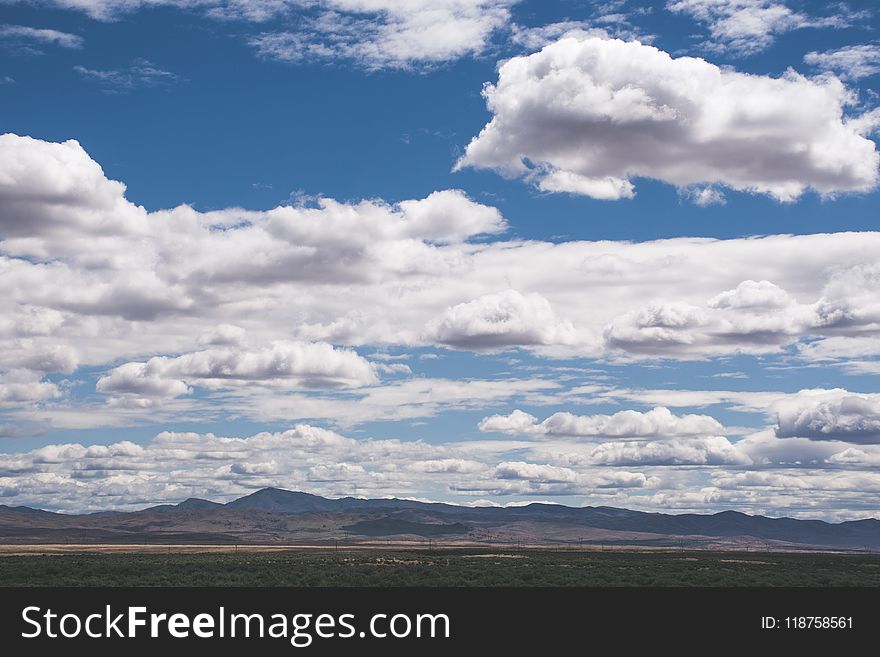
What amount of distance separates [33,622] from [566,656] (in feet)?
64.3

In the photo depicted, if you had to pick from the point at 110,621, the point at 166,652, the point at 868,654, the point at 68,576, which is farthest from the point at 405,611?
the point at 68,576

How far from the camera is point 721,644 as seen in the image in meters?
36.9

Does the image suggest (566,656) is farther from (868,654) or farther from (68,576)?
(68,576)

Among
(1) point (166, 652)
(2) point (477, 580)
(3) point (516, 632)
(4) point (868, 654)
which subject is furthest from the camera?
(2) point (477, 580)

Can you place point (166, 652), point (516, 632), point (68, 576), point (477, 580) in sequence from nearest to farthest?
point (166, 652)
point (516, 632)
point (477, 580)
point (68, 576)

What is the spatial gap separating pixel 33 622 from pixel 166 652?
657cm

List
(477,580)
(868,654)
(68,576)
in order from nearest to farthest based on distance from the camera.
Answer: (868,654) → (477,580) → (68,576)

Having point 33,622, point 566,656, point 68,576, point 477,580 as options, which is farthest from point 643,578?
point 33,622

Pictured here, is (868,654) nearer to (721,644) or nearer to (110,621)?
(721,644)

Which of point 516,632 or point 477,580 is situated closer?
point 516,632

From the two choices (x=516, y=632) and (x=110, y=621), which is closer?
(x=110, y=621)

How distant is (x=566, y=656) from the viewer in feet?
116

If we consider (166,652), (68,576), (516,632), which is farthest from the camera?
(68,576)

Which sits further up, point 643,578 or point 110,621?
point 110,621
